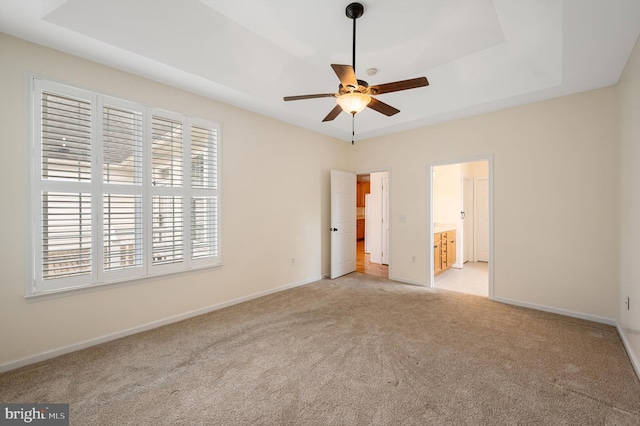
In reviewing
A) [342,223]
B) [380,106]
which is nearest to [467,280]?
[342,223]

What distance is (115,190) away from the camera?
2.75 meters

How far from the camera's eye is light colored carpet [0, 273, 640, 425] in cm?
175

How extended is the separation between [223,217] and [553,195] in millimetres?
4452

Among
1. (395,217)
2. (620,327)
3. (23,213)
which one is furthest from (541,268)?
(23,213)

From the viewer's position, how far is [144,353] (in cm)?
250

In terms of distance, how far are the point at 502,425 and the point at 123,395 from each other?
264cm

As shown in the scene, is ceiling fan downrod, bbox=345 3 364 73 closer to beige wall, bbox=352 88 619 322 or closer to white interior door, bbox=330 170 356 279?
beige wall, bbox=352 88 619 322

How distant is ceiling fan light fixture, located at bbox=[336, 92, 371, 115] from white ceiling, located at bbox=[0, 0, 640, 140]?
0.85m

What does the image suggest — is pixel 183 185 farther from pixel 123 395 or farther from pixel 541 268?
pixel 541 268

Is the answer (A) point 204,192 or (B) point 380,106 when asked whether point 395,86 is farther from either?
(A) point 204,192

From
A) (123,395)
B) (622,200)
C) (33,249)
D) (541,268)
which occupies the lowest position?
(123,395)

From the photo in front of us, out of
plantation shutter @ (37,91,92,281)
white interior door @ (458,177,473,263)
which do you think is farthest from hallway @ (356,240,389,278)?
plantation shutter @ (37,91,92,281)

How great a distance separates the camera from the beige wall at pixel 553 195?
3.09 metres

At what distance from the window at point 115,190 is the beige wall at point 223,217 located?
0.40 ft
